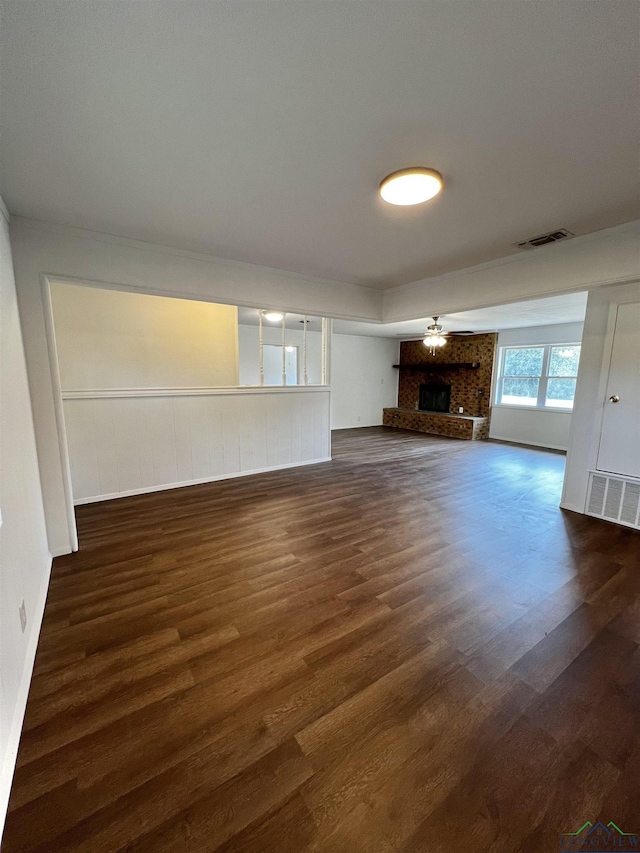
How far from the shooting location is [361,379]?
887cm

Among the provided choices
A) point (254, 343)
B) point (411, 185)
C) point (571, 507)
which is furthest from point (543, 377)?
point (411, 185)

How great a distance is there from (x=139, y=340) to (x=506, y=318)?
19.0 ft

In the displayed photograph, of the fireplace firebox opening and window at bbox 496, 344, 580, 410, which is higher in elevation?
window at bbox 496, 344, 580, 410

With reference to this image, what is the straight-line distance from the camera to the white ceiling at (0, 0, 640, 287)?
1.04 metres

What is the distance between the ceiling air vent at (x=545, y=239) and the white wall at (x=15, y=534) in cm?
368

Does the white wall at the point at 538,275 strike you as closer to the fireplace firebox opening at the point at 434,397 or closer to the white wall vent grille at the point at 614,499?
the white wall vent grille at the point at 614,499

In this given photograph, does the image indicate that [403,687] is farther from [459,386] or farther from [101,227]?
[459,386]

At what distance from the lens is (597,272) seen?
2635 millimetres

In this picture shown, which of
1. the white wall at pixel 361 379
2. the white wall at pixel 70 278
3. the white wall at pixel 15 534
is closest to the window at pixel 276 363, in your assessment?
the white wall at pixel 361 379

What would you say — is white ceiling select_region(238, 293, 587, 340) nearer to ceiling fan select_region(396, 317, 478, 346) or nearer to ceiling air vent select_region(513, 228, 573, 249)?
ceiling fan select_region(396, 317, 478, 346)

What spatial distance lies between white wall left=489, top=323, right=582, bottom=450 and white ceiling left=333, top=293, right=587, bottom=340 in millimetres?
234

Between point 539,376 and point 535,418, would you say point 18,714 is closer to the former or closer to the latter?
point 535,418

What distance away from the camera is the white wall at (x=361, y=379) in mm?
8445

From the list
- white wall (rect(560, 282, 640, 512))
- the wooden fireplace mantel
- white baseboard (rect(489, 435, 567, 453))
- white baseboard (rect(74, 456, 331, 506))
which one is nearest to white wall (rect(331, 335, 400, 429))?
the wooden fireplace mantel
